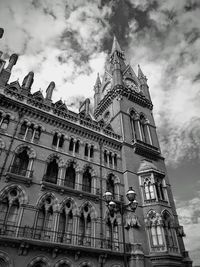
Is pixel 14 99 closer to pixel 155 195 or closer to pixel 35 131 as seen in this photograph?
pixel 35 131

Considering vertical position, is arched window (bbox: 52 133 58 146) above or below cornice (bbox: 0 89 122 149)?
below

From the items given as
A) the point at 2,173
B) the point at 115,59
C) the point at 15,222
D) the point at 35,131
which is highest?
the point at 115,59

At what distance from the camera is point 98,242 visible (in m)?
17.0

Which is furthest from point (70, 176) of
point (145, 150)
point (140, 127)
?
point (140, 127)

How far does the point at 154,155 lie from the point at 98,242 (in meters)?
13.8

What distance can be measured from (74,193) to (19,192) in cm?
467

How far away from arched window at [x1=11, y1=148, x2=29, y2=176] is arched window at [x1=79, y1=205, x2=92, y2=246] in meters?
6.20

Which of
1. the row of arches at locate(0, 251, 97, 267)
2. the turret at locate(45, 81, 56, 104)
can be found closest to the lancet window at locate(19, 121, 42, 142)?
the turret at locate(45, 81, 56, 104)

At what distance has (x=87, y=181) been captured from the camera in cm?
2078

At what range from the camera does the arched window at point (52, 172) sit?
18.4m

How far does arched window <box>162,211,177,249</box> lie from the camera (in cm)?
1902

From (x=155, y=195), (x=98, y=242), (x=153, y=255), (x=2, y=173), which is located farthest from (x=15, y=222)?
(x=155, y=195)

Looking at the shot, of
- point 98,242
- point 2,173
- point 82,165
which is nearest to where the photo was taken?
point 2,173

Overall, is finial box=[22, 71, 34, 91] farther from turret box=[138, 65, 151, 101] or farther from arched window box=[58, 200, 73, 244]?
turret box=[138, 65, 151, 101]
